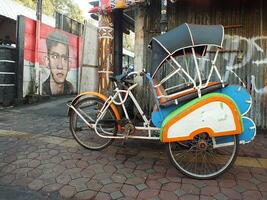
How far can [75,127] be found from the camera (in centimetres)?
505

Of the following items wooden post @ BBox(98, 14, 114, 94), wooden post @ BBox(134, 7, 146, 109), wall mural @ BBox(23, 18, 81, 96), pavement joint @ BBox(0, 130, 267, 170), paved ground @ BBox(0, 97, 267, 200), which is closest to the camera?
paved ground @ BBox(0, 97, 267, 200)

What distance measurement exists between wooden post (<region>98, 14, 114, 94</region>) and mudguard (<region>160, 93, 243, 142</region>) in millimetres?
3146

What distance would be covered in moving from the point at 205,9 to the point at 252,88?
2.28m

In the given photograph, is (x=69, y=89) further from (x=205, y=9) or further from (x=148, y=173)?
(x=148, y=173)

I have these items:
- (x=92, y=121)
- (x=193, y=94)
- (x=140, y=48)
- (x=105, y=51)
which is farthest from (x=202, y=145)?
(x=140, y=48)

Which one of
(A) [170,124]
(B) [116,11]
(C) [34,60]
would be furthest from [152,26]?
(C) [34,60]

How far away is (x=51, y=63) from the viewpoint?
12148mm

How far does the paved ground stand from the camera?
3324 millimetres

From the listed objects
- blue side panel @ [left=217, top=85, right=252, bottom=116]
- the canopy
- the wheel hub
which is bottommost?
the wheel hub

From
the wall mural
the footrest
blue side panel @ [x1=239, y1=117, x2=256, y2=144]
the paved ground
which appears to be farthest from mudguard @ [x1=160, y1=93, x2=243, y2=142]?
the wall mural

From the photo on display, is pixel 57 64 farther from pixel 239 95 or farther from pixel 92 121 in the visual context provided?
pixel 239 95

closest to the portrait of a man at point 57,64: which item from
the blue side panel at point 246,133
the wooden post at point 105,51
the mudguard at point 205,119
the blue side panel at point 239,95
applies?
the wooden post at point 105,51

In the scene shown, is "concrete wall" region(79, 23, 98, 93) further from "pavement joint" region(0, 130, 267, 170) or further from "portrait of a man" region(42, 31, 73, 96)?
"portrait of a man" region(42, 31, 73, 96)

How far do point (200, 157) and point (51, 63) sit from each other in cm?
962
